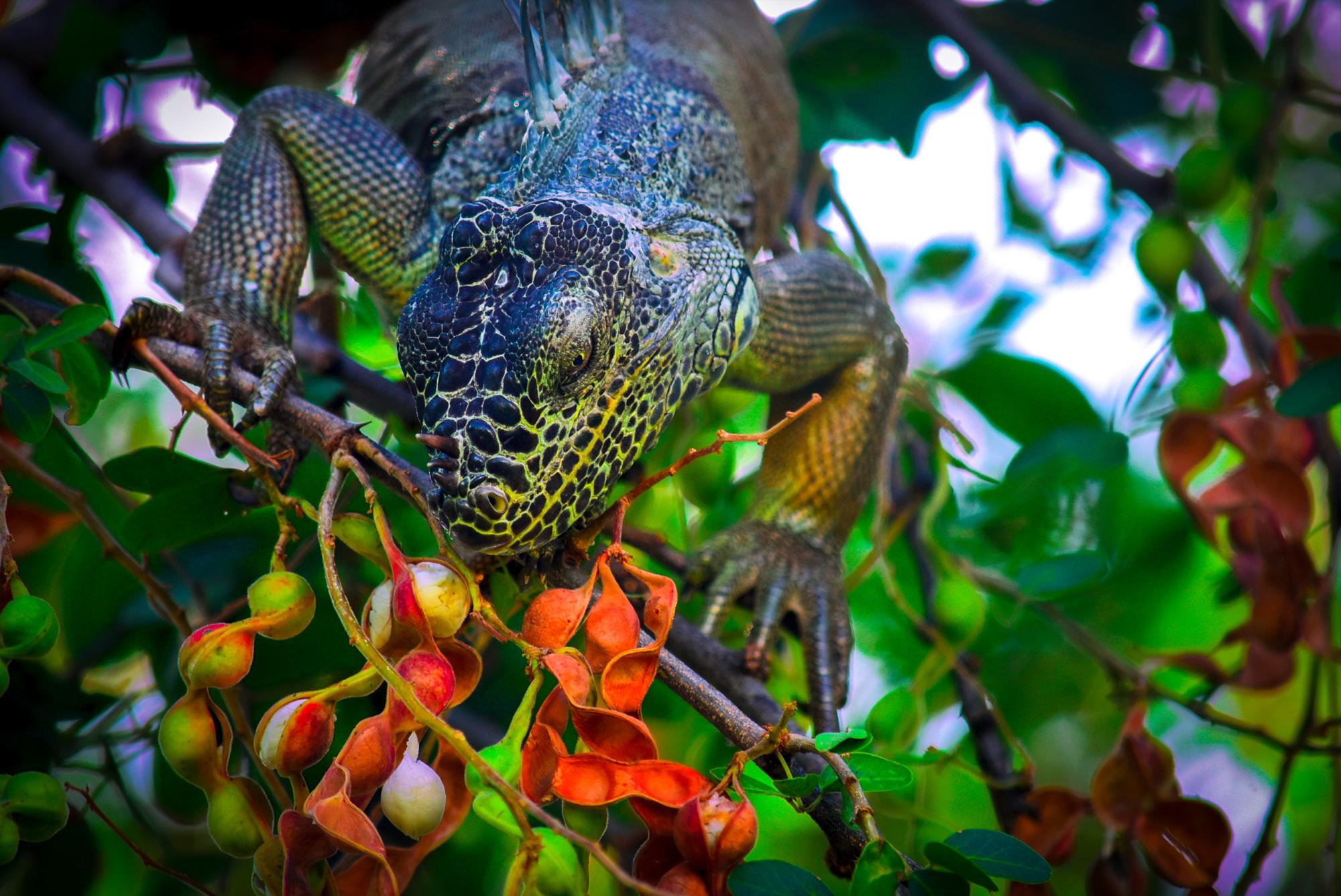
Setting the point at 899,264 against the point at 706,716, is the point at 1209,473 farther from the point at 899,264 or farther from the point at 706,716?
the point at 706,716

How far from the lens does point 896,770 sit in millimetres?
1423

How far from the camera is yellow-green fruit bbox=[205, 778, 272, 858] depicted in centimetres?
145

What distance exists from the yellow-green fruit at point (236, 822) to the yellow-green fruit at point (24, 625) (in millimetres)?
316

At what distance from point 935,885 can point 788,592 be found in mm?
1405

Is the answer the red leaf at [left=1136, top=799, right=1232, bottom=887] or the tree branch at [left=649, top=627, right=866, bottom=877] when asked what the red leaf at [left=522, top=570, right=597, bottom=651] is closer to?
the tree branch at [left=649, top=627, right=866, bottom=877]

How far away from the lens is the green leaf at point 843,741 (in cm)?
137

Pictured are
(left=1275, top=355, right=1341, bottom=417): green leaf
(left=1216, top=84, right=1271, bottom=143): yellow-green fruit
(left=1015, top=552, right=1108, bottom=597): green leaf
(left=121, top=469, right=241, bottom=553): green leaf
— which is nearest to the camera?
(left=121, top=469, right=241, bottom=553): green leaf

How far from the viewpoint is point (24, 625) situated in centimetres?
145

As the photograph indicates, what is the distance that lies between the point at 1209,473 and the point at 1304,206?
1199 millimetres

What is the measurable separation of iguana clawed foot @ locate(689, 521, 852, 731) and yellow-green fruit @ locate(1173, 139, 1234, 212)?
143 cm

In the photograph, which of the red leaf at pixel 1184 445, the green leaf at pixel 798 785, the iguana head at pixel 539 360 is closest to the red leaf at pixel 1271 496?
the red leaf at pixel 1184 445

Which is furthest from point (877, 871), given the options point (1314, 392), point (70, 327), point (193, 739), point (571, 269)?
point (1314, 392)

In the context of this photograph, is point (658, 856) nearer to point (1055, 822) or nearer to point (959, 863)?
point (959, 863)

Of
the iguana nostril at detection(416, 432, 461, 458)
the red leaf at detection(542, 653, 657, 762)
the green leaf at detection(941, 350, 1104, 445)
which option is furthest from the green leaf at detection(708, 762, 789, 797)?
the green leaf at detection(941, 350, 1104, 445)
